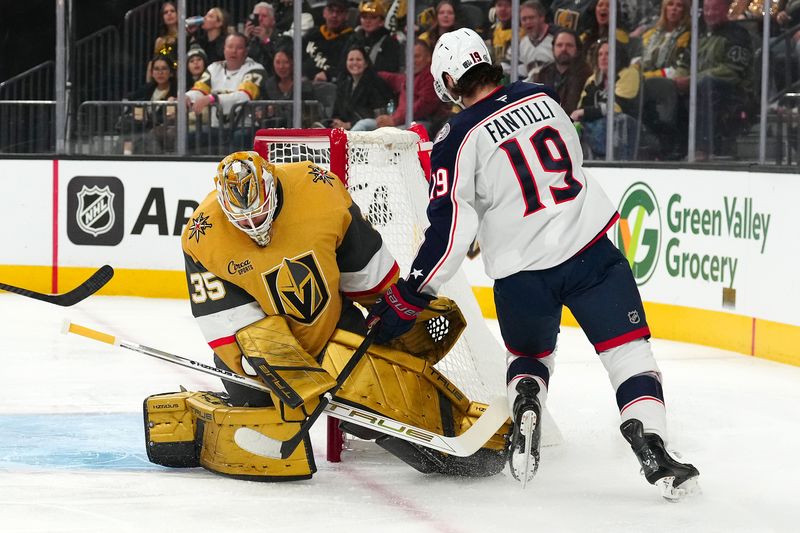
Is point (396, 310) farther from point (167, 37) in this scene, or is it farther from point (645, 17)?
point (167, 37)

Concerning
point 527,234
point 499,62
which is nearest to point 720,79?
point 499,62

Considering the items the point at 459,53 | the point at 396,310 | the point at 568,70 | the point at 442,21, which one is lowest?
the point at 396,310

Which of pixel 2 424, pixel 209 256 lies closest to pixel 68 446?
pixel 2 424

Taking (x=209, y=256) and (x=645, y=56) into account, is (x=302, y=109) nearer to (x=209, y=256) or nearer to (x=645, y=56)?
(x=645, y=56)

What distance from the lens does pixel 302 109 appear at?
723 centimetres

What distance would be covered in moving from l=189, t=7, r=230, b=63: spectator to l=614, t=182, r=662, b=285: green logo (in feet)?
8.14

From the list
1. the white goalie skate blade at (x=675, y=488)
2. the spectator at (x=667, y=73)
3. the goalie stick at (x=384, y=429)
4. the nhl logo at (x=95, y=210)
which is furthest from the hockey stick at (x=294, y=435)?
the nhl logo at (x=95, y=210)

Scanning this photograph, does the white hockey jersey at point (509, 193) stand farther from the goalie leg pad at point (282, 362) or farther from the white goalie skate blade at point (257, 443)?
the white goalie skate blade at point (257, 443)

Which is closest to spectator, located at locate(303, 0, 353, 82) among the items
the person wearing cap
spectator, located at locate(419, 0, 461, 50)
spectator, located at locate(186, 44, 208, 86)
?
the person wearing cap

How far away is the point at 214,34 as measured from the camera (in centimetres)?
738

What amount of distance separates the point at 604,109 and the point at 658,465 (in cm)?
404

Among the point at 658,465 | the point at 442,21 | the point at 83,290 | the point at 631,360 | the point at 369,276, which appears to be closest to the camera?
the point at 658,465

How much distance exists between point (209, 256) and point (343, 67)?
4152mm

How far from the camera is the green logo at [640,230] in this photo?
6.12m
